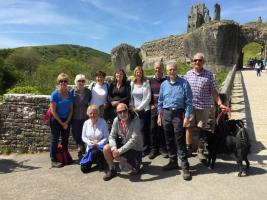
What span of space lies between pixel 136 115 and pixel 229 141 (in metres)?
1.72

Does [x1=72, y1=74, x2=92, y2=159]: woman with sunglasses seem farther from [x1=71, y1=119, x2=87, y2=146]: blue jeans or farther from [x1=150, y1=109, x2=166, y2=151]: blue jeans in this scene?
[x1=150, y1=109, x2=166, y2=151]: blue jeans

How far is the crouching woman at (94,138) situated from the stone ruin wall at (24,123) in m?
2.22

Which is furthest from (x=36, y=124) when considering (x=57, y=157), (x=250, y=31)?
(x=250, y=31)

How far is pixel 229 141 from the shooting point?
20.7 ft

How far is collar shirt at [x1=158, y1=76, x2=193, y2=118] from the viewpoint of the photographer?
20.7 feet

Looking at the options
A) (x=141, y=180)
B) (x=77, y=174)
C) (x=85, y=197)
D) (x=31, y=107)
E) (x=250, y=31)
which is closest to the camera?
(x=85, y=197)

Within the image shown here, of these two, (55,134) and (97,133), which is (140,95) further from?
(55,134)

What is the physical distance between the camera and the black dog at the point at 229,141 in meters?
6.17

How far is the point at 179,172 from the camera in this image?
652cm

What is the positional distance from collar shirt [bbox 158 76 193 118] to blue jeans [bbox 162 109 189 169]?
13cm

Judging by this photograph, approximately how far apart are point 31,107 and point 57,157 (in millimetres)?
2109

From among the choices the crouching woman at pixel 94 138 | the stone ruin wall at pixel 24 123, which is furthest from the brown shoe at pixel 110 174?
the stone ruin wall at pixel 24 123

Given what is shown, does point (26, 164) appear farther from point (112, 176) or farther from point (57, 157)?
point (112, 176)

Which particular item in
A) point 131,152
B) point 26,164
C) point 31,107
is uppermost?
point 31,107
